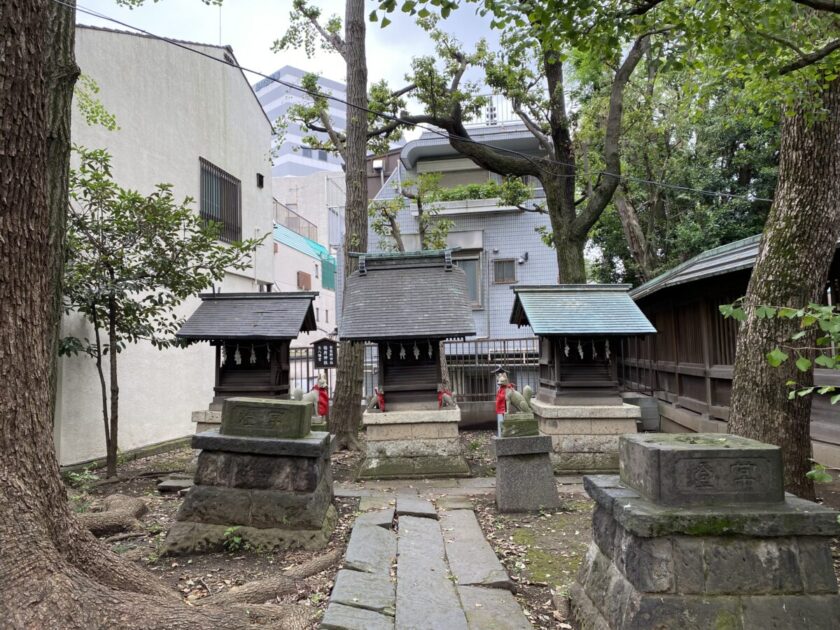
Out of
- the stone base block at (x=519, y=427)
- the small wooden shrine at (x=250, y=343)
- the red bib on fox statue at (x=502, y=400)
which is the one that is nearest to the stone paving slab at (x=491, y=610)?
the stone base block at (x=519, y=427)

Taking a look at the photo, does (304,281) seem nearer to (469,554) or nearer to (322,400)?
(322,400)

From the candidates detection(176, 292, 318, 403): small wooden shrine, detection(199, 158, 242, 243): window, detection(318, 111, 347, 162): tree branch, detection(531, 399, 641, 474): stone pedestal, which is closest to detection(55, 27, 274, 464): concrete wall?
detection(199, 158, 242, 243): window

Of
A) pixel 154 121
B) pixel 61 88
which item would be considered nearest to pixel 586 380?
pixel 61 88

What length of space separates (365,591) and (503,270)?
1649 centimetres

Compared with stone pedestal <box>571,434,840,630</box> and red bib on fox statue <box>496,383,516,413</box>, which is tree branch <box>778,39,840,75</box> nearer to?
stone pedestal <box>571,434,840,630</box>

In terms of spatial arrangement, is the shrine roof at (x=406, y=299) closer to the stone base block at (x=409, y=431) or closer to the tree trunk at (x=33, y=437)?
the stone base block at (x=409, y=431)

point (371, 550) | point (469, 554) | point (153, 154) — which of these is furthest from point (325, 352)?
point (469, 554)

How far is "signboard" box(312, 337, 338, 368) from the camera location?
1358 cm

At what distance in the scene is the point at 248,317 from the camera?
1033 centimetres

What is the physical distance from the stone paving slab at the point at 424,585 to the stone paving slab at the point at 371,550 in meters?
0.12

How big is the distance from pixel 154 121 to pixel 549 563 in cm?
1242

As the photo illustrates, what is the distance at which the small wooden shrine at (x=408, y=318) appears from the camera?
955 cm

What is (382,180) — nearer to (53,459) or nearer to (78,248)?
(78,248)

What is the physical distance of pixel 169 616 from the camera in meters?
3.46
